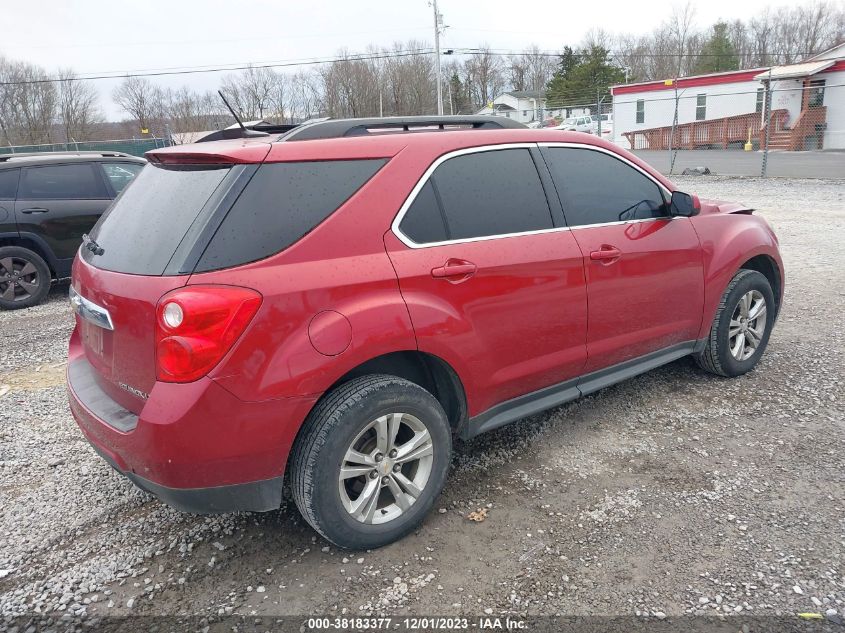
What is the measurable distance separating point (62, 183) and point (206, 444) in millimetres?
6688

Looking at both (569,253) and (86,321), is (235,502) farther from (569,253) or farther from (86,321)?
(569,253)

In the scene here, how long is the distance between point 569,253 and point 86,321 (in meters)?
2.37

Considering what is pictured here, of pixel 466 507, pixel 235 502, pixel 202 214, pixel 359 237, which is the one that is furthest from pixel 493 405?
pixel 202 214

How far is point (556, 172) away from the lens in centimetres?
344

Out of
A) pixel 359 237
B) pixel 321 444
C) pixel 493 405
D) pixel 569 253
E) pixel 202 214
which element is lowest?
pixel 493 405

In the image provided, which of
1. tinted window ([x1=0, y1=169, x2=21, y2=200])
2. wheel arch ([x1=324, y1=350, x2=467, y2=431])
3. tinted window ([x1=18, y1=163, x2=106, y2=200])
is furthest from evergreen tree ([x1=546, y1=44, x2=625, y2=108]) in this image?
wheel arch ([x1=324, y1=350, x2=467, y2=431])

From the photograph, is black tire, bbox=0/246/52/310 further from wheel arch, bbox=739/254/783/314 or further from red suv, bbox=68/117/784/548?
wheel arch, bbox=739/254/783/314

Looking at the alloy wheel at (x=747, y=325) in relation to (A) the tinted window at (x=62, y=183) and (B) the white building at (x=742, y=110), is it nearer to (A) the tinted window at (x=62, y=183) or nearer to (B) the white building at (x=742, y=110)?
(A) the tinted window at (x=62, y=183)

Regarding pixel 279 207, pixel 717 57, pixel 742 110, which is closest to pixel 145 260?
pixel 279 207

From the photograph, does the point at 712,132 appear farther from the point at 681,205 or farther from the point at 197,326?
the point at 197,326

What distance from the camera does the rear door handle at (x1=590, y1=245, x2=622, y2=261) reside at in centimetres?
340

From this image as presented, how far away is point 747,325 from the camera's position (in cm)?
439

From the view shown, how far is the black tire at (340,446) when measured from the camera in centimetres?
251

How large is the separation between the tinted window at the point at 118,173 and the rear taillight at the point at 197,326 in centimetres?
637
